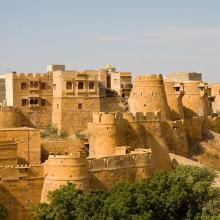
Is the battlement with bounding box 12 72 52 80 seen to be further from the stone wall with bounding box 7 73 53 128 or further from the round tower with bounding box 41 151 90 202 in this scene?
the round tower with bounding box 41 151 90 202

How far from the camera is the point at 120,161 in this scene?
111ft

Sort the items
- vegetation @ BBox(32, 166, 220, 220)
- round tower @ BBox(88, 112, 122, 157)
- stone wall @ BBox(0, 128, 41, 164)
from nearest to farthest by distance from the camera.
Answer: vegetation @ BBox(32, 166, 220, 220) < stone wall @ BBox(0, 128, 41, 164) < round tower @ BBox(88, 112, 122, 157)

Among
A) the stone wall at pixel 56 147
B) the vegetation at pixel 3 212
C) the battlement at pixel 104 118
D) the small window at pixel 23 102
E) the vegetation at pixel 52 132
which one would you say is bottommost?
the vegetation at pixel 3 212

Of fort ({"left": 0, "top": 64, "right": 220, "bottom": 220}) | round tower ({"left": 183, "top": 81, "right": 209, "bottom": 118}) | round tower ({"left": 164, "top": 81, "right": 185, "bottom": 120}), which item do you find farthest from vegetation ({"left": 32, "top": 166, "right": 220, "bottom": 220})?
round tower ({"left": 183, "top": 81, "right": 209, "bottom": 118})

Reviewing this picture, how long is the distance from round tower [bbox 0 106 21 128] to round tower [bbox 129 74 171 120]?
8641 mm

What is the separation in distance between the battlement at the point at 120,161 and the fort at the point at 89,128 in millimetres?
55

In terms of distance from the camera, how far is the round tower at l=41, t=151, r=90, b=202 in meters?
30.6

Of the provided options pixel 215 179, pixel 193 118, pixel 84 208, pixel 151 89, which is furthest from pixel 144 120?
pixel 84 208

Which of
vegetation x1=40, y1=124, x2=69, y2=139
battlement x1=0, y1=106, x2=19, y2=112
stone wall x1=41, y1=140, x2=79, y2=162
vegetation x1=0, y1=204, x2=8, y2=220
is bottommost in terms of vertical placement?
vegetation x1=0, y1=204, x2=8, y2=220

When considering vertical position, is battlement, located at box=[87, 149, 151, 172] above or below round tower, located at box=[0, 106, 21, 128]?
below

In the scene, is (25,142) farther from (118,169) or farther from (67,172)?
(67,172)

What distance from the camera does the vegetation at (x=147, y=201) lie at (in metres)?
29.8

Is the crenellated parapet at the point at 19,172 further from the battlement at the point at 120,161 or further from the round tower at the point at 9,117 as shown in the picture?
the round tower at the point at 9,117

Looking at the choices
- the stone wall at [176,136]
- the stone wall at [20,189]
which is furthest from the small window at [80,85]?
the stone wall at [20,189]
